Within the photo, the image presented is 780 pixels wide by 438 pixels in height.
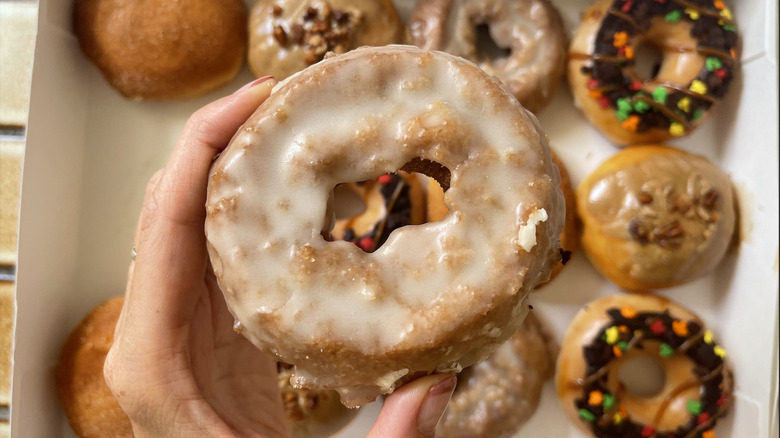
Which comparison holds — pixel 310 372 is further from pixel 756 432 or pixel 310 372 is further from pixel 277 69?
pixel 756 432

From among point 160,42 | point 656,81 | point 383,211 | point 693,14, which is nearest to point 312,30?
point 160,42

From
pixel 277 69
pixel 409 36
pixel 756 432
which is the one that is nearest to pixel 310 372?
pixel 277 69

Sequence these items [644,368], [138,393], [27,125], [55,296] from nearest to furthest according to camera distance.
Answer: [138,393] < [27,125] < [55,296] < [644,368]

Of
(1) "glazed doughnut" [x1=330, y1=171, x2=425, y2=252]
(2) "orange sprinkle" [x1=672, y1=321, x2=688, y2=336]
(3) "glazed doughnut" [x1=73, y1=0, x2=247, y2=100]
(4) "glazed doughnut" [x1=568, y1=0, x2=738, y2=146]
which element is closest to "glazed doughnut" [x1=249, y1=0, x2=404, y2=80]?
(3) "glazed doughnut" [x1=73, y1=0, x2=247, y2=100]

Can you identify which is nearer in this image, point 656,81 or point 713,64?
point 713,64

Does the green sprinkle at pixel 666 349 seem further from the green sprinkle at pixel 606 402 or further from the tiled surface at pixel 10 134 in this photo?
A: the tiled surface at pixel 10 134

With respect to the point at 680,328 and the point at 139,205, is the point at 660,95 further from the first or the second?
the point at 139,205

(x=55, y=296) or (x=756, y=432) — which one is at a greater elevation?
(x=55, y=296)
